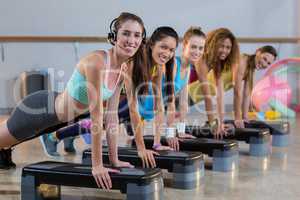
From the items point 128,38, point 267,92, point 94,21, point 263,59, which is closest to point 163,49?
point 128,38

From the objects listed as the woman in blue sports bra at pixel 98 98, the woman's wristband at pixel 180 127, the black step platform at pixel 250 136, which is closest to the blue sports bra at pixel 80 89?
the woman in blue sports bra at pixel 98 98

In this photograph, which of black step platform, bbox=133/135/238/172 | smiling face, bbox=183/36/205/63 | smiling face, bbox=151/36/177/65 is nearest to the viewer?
smiling face, bbox=151/36/177/65

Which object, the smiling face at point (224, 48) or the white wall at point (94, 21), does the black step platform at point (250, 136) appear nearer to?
the smiling face at point (224, 48)

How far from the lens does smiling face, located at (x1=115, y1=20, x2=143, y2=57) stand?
2.03 m

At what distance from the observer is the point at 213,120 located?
3.42 metres

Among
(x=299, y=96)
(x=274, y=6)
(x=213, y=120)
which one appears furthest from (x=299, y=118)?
(x=213, y=120)

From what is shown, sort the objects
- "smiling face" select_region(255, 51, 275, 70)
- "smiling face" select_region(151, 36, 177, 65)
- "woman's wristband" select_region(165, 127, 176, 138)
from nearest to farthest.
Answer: "smiling face" select_region(151, 36, 177, 65) → "woman's wristband" select_region(165, 127, 176, 138) → "smiling face" select_region(255, 51, 275, 70)

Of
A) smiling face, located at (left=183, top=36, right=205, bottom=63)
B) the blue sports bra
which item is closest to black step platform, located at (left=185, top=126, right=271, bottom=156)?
smiling face, located at (left=183, top=36, right=205, bottom=63)

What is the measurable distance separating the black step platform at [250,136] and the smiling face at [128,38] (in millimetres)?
1332

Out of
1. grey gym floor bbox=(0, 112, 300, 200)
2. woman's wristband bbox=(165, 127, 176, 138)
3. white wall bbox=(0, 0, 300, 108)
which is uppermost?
white wall bbox=(0, 0, 300, 108)

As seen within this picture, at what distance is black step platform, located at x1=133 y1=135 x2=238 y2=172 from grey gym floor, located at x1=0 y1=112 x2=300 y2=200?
0.19 feet

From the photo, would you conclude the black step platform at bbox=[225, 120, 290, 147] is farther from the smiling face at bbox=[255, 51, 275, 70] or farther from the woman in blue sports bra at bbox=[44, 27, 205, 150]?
the woman in blue sports bra at bbox=[44, 27, 205, 150]

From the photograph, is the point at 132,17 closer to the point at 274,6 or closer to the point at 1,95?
the point at 1,95

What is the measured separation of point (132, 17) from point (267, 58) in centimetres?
202
